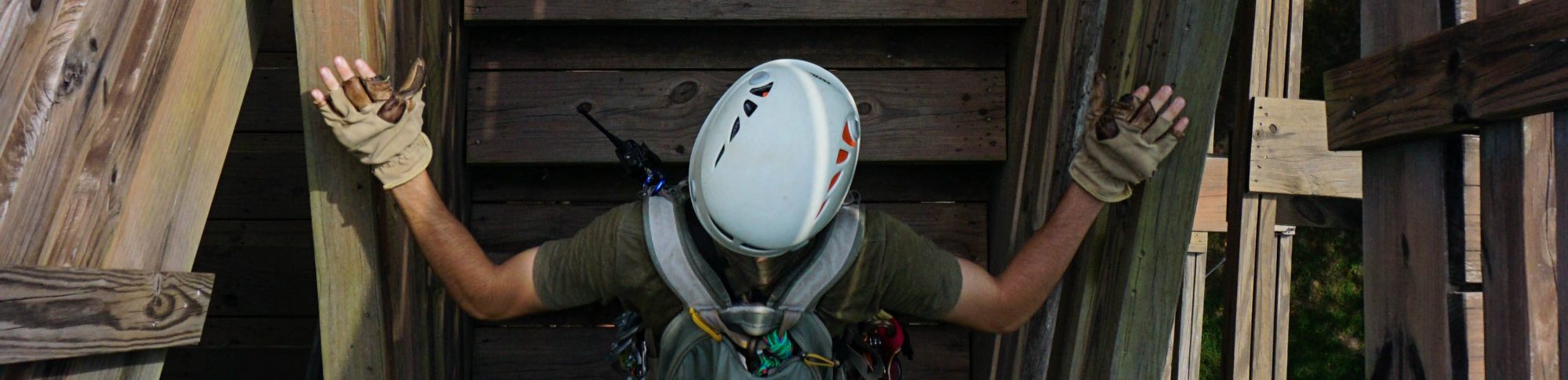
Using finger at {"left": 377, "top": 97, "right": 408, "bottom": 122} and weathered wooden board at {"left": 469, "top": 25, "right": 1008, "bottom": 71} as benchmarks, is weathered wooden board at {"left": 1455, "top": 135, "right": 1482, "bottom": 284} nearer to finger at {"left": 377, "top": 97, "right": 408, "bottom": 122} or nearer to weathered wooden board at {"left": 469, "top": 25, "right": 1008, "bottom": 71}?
weathered wooden board at {"left": 469, "top": 25, "right": 1008, "bottom": 71}

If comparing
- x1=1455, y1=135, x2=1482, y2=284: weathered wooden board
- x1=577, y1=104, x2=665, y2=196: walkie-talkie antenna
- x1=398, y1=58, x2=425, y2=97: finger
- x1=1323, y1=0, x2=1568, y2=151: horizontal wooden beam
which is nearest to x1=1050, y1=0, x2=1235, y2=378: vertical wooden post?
x1=1323, y1=0, x2=1568, y2=151: horizontal wooden beam

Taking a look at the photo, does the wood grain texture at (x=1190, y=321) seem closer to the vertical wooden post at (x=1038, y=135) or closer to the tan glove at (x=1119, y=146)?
the vertical wooden post at (x=1038, y=135)

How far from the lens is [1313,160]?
4582mm

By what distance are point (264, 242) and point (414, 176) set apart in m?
1.77

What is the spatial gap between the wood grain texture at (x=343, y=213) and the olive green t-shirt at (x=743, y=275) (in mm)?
439

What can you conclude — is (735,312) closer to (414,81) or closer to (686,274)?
(686,274)

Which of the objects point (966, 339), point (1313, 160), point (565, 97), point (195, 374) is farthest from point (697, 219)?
point (1313, 160)

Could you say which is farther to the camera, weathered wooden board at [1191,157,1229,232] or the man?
weathered wooden board at [1191,157,1229,232]

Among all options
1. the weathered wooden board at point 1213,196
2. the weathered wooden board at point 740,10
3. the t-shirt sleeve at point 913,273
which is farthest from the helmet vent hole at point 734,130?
the weathered wooden board at point 1213,196

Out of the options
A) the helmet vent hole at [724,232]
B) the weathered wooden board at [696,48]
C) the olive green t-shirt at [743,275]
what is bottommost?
the olive green t-shirt at [743,275]

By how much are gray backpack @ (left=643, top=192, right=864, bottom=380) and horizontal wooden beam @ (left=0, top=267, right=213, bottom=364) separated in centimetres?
88

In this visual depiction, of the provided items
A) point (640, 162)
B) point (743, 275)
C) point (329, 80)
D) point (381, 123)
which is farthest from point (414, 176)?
point (743, 275)

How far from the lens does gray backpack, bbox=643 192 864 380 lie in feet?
7.91

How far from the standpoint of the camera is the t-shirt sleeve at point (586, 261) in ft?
8.27
